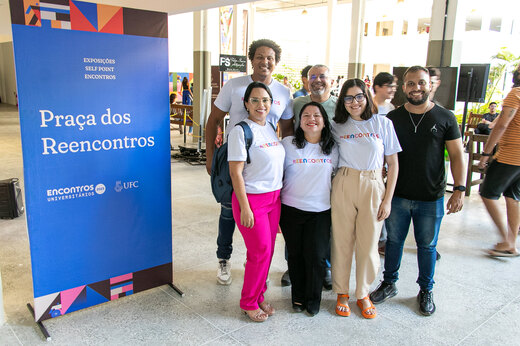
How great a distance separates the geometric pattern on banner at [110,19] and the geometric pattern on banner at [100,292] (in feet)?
5.16

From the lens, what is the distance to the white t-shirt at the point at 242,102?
2.78 metres

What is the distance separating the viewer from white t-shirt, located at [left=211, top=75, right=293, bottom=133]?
9.13 feet

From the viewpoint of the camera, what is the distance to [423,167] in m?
2.60

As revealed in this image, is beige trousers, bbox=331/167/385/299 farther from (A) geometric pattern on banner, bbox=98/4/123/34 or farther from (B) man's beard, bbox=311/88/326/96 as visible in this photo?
(A) geometric pattern on banner, bbox=98/4/123/34

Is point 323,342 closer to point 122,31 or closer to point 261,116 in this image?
point 261,116

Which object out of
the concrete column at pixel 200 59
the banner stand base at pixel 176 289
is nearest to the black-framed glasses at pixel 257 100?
the banner stand base at pixel 176 289

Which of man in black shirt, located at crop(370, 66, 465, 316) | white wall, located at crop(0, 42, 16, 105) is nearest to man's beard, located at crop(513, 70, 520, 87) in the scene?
man in black shirt, located at crop(370, 66, 465, 316)

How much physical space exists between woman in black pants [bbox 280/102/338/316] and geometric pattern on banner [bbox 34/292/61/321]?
146 centimetres

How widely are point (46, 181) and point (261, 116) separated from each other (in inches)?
50.7

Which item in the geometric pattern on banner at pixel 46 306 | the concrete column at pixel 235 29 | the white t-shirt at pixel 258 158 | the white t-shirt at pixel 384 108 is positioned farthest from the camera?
the concrete column at pixel 235 29

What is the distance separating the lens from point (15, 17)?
2.10 metres

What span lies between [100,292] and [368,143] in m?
1.96

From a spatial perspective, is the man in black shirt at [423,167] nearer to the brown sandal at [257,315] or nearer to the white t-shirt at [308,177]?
the white t-shirt at [308,177]

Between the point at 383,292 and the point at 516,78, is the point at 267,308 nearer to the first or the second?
the point at 383,292
